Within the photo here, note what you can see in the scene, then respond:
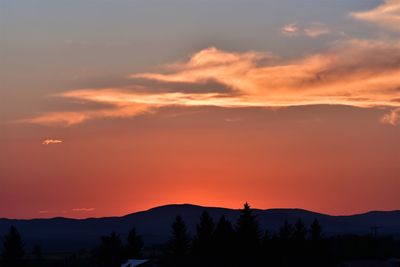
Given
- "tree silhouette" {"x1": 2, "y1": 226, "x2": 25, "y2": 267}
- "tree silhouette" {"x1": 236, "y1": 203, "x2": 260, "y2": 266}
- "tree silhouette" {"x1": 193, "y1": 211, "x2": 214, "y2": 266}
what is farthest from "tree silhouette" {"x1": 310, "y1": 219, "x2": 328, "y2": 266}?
"tree silhouette" {"x1": 2, "y1": 226, "x2": 25, "y2": 267}

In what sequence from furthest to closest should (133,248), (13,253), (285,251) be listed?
(133,248) → (13,253) → (285,251)

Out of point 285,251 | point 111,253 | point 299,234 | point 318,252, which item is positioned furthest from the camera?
point 111,253

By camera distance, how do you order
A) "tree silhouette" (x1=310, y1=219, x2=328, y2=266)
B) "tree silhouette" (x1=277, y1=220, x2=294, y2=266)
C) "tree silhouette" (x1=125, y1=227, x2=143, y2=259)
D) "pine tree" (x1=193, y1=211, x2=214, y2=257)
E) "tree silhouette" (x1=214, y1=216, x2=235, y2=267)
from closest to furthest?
"tree silhouette" (x1=277, y1=220, x2=294, y2=266) → "tree silhouette" (x1=214, y1=216, x2=235, y2=267) → "tree silhouette" (x1=310, y1=219, x2=328, y2=266) → "pine tree" (x1=193, y1=211, x2=214, y2=257) → "tree silhouette" (x1=125, y1=227, x2=143, y2=259)

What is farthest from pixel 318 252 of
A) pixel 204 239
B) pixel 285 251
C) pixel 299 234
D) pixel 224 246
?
pixel 204 239

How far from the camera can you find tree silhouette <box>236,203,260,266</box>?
405ft

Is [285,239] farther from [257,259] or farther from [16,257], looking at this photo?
[16,257]

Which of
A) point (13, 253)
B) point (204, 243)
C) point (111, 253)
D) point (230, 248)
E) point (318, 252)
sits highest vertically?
point (111, 253)

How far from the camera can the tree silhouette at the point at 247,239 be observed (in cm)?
12338

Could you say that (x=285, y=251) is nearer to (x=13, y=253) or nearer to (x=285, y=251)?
(x=285, y=251)

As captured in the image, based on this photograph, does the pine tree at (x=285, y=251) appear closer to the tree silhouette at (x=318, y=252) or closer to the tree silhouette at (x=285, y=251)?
the tree silhouette at (x=285, y=251)

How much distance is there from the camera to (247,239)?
125 metres

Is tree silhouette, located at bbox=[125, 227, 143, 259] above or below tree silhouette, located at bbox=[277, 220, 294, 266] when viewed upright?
above

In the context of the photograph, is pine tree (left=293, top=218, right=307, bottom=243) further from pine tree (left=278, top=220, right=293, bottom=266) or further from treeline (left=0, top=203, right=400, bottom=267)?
pine tree (left=278, top=220, right=293, bottom=266)

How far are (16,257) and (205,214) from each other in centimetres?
3087
